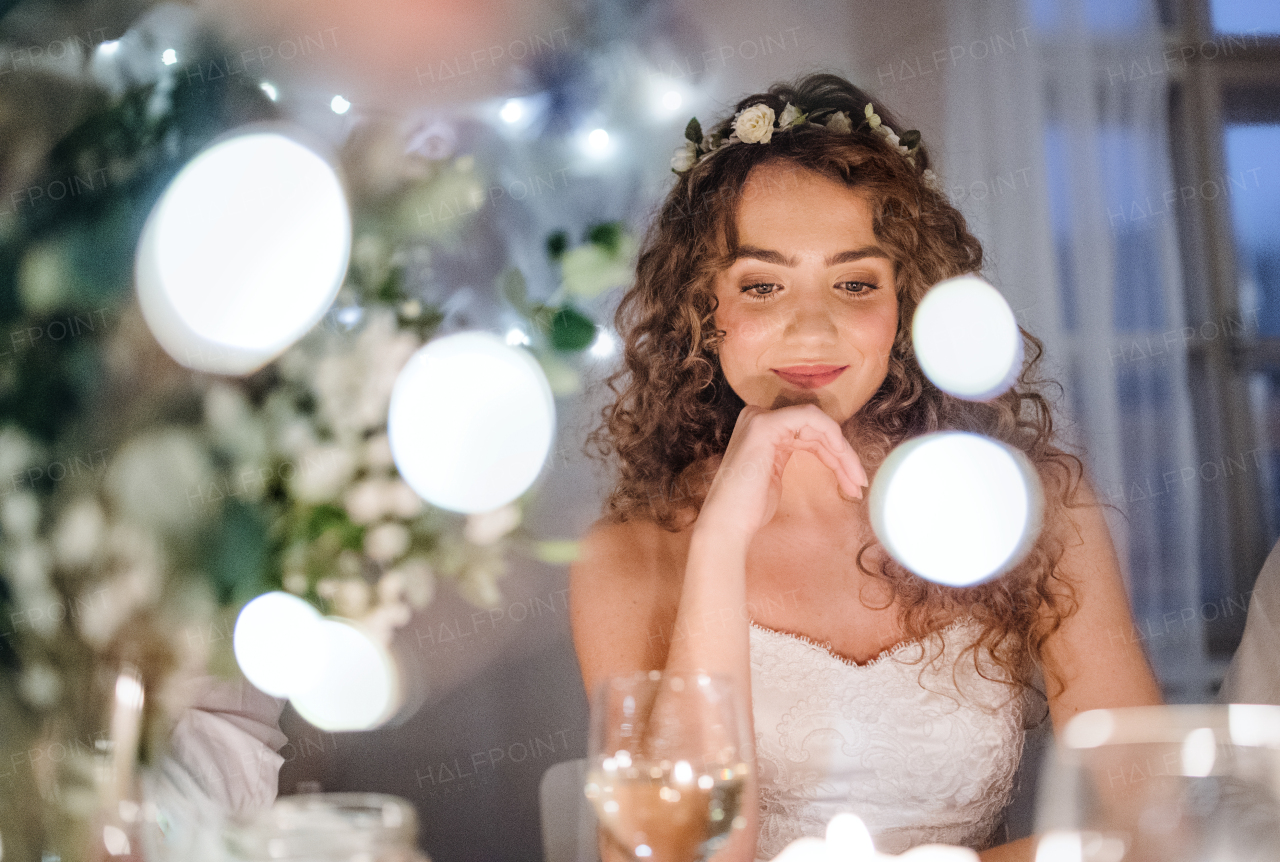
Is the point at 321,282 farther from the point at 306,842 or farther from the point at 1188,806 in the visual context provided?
the point at 1188,806

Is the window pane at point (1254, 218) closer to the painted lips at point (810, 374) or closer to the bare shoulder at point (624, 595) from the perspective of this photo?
the painted lips at point (810, 374)

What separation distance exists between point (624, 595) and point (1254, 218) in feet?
4.08

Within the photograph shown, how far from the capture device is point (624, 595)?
1318 mm

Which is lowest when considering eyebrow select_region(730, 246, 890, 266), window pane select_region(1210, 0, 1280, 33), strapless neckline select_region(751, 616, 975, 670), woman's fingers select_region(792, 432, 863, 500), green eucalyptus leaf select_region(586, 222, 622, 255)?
strapless neckline select_region(751, 616, 975, 670)

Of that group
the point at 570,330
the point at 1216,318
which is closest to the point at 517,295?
the point at 570,330

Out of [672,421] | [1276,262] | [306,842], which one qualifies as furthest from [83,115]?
[1276,262]

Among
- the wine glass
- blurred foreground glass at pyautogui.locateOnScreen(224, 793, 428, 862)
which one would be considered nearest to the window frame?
the wine glass

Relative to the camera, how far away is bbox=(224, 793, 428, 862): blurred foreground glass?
1.11 feet

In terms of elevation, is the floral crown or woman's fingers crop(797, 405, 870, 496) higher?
the floral crown

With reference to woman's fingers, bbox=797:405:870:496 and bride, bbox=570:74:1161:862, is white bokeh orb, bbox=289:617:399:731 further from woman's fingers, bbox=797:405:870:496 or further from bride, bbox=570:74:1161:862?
woman's fingers, bbox=797:405:870:496

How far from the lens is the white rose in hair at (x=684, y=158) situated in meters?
1.33

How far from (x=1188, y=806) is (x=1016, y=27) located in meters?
1.48

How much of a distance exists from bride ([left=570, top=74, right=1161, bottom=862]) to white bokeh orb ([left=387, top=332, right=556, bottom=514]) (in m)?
0.15

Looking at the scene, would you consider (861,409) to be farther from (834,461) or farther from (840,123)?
(840,123)
